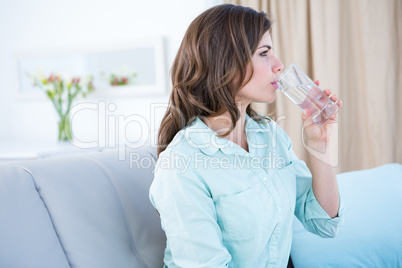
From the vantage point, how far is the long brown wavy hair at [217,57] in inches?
41.6

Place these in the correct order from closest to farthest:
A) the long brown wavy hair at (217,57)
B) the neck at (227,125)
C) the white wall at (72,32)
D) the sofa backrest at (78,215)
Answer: the sofa backrest at (78,215) → the long brown wavy hair at (217,57) → the neck at (227,125) → the white wall at (72,32)

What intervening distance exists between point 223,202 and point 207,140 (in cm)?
17

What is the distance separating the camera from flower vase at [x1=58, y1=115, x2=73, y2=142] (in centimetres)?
320

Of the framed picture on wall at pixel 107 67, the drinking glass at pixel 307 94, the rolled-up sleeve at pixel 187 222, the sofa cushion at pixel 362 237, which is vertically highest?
the framed picture on wall at pixel 107 67

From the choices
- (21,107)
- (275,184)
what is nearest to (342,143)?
(275,184)

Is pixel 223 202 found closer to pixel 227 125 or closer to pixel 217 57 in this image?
pixel 227 125

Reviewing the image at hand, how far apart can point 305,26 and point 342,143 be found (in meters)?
0.69

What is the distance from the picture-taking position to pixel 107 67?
10.5 ft

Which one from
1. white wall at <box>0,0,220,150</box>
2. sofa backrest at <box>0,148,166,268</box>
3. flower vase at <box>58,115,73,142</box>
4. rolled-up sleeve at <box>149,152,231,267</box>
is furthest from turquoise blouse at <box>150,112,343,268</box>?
flower vase at <box>58,115,73,142</box>

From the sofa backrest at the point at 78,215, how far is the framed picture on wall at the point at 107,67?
1864 millimetres

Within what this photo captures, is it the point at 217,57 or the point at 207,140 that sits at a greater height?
the point at 217,57

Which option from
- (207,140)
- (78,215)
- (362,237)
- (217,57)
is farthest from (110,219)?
(362,237)

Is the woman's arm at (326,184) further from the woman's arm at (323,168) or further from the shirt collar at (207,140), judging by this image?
the shirt collar at (207,140)

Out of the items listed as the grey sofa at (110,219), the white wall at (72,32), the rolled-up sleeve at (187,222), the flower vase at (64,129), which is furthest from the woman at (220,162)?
the flower vase at (64,129)
